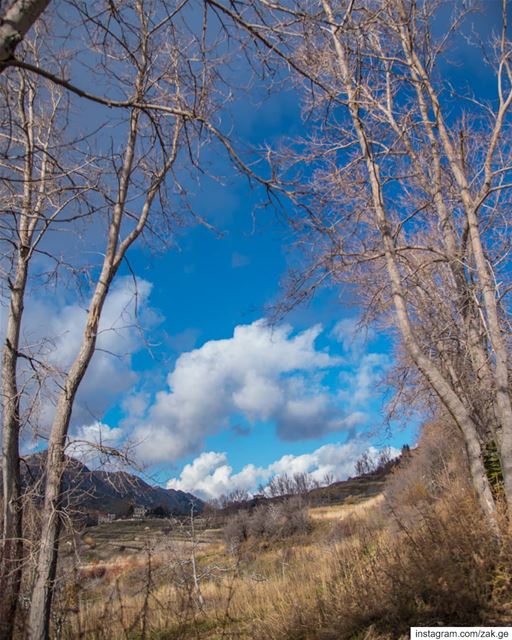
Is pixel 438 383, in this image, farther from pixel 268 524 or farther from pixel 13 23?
pixel 268 524

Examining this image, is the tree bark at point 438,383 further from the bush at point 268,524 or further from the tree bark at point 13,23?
the bush at point 268,524

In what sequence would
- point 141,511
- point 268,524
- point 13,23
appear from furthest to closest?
1. point 268,524
2. point 141,511
3. point 13,23

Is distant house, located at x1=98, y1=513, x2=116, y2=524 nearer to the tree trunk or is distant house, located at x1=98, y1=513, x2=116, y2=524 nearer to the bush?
the tree trunk

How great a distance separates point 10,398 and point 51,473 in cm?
124

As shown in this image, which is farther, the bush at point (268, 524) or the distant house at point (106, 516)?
the bush at point (268, 524)

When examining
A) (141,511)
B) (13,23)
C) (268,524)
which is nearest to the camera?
(13,23)

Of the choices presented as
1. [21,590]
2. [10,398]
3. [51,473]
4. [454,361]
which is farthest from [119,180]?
[454,361]

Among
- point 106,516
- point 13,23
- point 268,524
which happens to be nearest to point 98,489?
point 106,516

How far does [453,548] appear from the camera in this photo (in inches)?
205

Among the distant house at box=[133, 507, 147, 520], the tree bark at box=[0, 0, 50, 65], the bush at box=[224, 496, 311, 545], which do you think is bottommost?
the bush at box=[224, 496, 311, 545]

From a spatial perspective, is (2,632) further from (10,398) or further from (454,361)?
(454,361)

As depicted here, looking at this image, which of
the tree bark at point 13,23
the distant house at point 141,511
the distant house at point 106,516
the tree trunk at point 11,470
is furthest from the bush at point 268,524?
the tree bark at point 13,23

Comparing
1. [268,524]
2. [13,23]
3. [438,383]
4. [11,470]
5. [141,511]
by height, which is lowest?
[268,524]

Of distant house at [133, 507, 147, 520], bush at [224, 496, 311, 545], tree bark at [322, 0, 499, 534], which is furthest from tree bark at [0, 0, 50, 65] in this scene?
bush at [224, 496, 311, 545]
